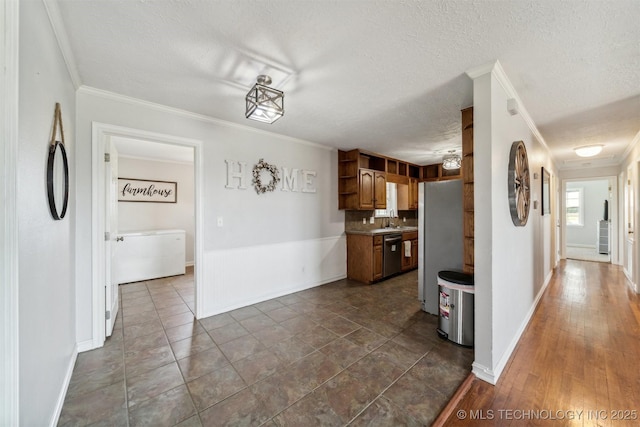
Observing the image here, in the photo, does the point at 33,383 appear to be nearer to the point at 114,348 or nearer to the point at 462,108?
the point at 114,348

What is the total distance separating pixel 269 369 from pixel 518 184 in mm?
2758

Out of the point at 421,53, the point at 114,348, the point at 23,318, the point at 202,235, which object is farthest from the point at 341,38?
the point at 114,348

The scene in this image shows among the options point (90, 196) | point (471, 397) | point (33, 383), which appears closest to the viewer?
point (33, 383)

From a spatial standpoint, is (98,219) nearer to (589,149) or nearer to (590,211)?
(589,149)

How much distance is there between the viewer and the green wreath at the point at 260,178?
3.41 m

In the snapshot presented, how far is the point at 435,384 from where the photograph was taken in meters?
1.83

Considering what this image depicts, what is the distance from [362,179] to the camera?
447 centimetres

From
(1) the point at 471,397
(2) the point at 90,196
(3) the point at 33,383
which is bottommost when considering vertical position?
(1) the point at 471,397

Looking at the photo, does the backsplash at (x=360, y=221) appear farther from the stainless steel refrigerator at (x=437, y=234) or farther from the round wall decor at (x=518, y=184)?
the round wall decor at (x=518, y=184)

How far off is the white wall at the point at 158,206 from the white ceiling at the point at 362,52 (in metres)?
3.23

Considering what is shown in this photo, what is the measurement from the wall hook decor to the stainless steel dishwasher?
4.04 m

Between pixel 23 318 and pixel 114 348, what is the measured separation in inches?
64.1

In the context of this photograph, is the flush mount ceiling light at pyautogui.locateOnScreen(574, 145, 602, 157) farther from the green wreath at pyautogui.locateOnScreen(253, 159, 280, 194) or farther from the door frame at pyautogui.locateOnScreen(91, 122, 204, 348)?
the door frame at pyautogui.locateOnScreen(91, 122, 204, 348)

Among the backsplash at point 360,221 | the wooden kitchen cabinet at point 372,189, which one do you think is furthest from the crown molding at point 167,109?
the backsplash at point 360,221
